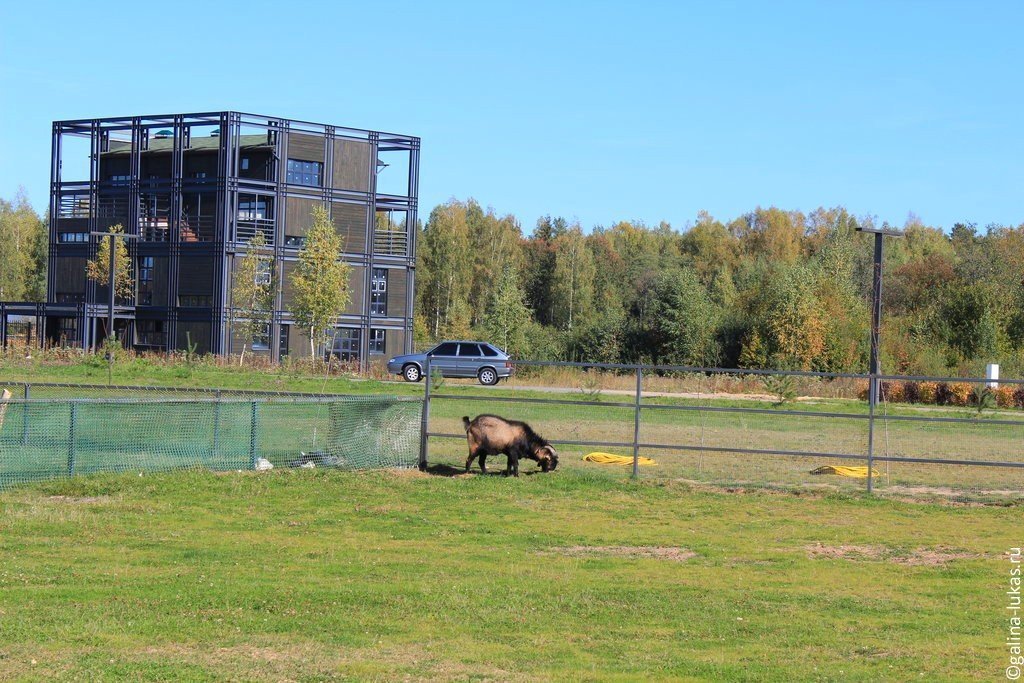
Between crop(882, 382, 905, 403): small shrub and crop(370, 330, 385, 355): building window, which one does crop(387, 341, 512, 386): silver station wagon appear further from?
crop(370, 330, 385, 355): building window

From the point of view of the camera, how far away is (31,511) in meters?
14.9

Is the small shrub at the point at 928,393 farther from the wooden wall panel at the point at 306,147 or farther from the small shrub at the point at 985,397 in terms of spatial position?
the wooden wall panel at the point at 306,147

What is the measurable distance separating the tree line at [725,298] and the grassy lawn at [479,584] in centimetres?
3696

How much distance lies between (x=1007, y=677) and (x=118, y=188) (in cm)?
6881

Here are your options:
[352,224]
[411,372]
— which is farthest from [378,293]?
[411,372]

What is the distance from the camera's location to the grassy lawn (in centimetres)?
877

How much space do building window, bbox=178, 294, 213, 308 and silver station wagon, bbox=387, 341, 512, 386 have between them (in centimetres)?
2132

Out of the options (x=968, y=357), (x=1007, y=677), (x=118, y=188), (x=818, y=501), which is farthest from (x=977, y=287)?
(x=1007, y=677)

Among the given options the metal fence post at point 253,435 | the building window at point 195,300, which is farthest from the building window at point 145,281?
the metal fence post at point 253,435

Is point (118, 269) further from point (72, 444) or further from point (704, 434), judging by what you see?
point (72, 444)

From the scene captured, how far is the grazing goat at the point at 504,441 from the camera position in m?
20.0

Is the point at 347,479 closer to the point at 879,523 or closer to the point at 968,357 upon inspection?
the point at 879,523

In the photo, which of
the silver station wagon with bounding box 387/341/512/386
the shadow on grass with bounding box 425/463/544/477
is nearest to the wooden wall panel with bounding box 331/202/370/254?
the silver station wagon with bounding box 387/341/512/386

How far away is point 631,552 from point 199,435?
352 inches
